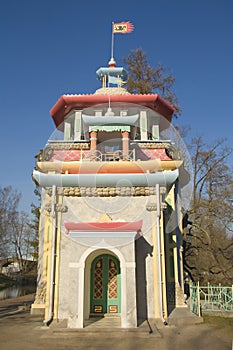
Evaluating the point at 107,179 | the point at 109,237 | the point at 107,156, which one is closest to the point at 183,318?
the point at 109,237

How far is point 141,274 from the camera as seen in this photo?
9.52 meters

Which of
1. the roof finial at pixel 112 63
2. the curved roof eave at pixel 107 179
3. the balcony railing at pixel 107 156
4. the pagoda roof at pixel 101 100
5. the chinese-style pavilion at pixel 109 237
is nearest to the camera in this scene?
the chinese-style pavilion at pixel 109 237

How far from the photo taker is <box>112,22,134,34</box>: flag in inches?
646

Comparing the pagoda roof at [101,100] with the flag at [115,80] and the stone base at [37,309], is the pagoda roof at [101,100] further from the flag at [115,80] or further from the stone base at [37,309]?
the stone base at [37,309]

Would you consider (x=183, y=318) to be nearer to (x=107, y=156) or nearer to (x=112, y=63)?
(x=107, y=156)

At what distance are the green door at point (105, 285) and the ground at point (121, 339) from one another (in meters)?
1.55

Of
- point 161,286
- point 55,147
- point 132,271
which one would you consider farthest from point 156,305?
point 55,147

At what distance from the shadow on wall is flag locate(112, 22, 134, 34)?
1207cm

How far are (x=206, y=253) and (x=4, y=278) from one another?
2744cm

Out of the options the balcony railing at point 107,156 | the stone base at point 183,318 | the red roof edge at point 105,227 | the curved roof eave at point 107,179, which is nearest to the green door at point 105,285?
the red roof edge at point 105,227

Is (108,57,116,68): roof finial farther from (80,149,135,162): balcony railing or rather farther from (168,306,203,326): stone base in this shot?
(168,306,203,326): stone base

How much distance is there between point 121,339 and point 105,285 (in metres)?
2.32

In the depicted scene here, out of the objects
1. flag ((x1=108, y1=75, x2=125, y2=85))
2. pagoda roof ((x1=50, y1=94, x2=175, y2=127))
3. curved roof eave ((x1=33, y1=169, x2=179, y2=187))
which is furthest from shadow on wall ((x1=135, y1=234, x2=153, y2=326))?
flag ((x1=108, y1=75, x2=125, y2=85))

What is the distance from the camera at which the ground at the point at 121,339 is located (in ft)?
23.1
